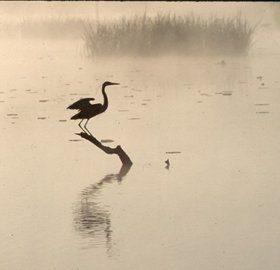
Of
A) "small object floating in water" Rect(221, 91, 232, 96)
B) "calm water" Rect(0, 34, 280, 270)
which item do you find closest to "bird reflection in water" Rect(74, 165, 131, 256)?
"calm water" Rect(0, 34, 280, 270)

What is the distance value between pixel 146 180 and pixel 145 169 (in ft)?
2.02

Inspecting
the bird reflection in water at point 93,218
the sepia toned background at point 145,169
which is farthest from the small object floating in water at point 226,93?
the bird reflection in water at point 93,218

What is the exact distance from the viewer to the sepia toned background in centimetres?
783

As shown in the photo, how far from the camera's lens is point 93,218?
895 centimetres

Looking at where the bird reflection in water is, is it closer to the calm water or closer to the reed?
the calm water

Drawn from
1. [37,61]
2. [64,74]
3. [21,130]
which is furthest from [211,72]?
[21,130]

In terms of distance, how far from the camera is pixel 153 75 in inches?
917

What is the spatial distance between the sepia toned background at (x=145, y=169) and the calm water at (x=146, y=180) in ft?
0.05

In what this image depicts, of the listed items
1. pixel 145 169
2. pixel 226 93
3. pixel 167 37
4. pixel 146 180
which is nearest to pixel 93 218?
pixel 146 180

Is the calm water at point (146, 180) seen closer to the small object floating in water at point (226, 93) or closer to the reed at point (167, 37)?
the small object floating in water at point (226, 93)

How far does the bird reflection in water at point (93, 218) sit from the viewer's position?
8172 millimetres

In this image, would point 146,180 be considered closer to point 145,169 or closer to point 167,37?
point 145,169

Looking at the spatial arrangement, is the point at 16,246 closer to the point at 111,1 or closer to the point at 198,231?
the point at 198,231

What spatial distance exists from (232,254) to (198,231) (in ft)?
2.54
